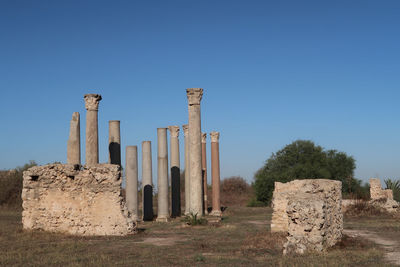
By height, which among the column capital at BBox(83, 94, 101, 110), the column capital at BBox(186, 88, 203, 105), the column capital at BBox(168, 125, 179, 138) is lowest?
the column capital at BBox(168, 125, 179, 138)

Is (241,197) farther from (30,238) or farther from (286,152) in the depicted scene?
(30,238)

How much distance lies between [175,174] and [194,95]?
24.0 feet

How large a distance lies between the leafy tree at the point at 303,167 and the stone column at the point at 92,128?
75.6ft

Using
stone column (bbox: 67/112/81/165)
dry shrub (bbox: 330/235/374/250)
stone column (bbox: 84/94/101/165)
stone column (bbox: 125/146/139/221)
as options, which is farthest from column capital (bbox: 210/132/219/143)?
dry shrub (bbox: 330/235/374/250)

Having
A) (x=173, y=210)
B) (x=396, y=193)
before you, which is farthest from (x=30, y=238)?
(x=396, y=193)

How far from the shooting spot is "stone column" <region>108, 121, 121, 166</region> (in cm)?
2239

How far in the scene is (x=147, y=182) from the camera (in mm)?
26000

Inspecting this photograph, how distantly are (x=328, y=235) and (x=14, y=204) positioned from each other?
2940 centimetres

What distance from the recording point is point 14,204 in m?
36.3

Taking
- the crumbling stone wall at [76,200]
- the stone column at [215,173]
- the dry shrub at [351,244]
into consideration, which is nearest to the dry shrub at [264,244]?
the dry shrub at [351,244]

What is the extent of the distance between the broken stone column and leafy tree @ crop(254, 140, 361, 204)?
14.3m

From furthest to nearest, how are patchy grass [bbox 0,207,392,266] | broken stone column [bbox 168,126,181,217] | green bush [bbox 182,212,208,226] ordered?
broken stone column [bbox 168,126,181,217], green bush [bbox 182,212,208,226], patchy grass [bbox 0,207,392,266]

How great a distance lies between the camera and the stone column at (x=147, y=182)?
2559cm

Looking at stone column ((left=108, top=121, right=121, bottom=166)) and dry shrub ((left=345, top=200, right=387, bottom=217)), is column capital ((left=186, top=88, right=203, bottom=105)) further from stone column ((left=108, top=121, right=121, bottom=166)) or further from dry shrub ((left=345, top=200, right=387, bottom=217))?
dry shrub ((left=345, top=200, right=387, bottom=217))
